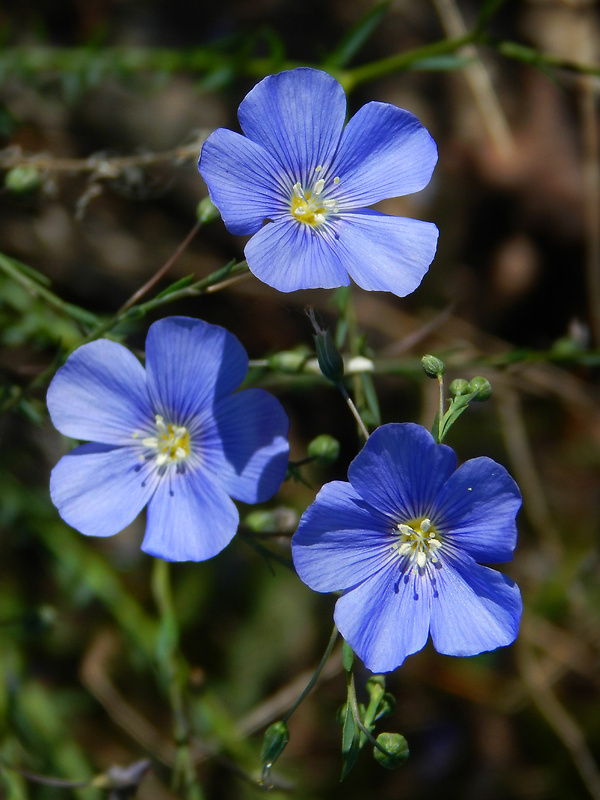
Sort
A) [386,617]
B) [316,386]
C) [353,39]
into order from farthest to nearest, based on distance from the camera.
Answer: [316,386], [353,39], [386,617]

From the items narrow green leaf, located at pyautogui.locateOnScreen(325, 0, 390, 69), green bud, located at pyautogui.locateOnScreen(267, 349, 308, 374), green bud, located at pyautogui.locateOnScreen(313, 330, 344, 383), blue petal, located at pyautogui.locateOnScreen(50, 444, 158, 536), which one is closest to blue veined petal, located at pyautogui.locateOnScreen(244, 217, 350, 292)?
green bud, located at pyautogui.locateOnScreen(313, 330, 344, 383)

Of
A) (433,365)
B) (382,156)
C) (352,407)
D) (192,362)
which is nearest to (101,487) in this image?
(192,362)

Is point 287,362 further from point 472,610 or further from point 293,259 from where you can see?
point 472,610

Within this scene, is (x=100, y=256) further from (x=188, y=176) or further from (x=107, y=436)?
(x=107, y=436)

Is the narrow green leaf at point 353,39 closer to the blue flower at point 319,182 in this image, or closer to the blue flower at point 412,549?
the blue flower at point 319,182

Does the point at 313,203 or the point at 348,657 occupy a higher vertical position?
the point at 313,203

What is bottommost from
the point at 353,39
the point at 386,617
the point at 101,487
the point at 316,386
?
the point at 316,386

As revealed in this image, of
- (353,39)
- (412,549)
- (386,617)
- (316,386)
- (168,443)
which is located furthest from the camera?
(316,386)
